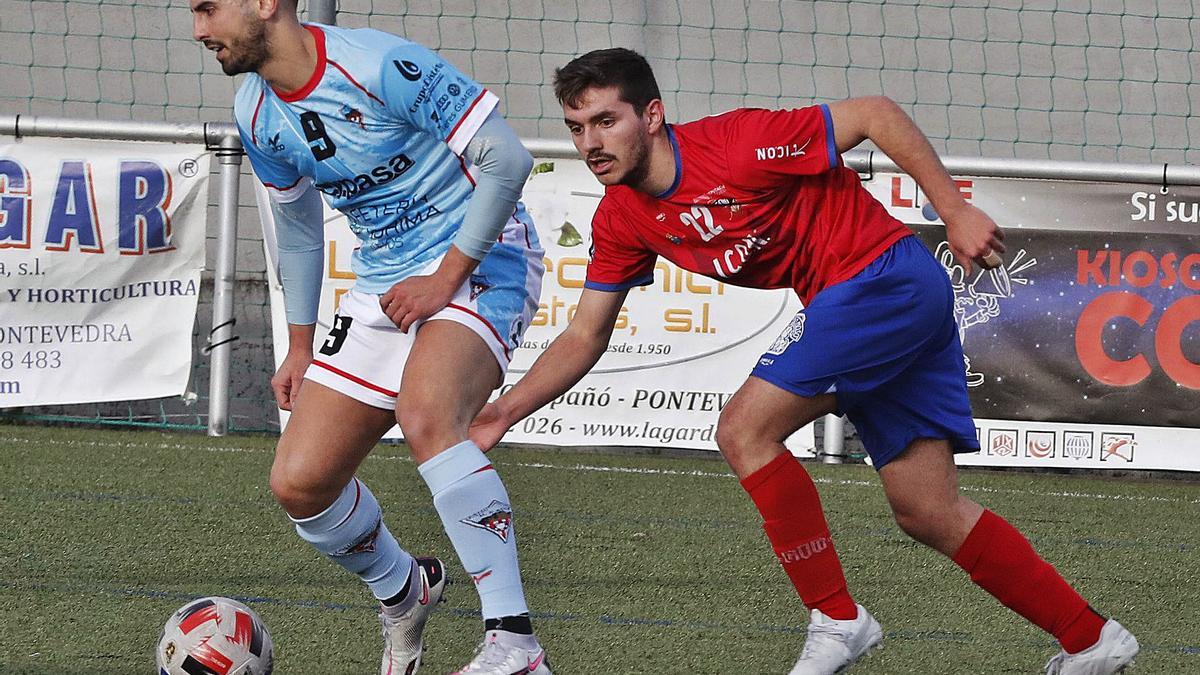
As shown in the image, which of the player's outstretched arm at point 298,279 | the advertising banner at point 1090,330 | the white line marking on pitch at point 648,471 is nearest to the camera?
the player's outstretched arm at point 298,279

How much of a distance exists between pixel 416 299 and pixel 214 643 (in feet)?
2.68

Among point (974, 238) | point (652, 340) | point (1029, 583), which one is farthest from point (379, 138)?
point (652, 340)

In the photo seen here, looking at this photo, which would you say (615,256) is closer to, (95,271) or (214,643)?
(214,643)

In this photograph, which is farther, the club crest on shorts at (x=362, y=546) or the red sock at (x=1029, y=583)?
the club crest on shorts at (x=362, y=546)

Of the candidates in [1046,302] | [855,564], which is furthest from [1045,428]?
[855,564]

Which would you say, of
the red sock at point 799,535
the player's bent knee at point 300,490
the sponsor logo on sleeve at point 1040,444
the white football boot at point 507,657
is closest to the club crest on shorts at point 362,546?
the player's bent knee at point 300,490

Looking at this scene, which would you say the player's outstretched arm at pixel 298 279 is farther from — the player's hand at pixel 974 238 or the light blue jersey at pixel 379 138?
the player's hand at pixel 974 238

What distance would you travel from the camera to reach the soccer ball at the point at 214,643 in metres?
3.23

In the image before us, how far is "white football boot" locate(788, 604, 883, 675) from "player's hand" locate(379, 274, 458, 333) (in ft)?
3.32

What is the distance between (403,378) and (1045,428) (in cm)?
461

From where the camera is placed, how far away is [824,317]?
3303 millimetres

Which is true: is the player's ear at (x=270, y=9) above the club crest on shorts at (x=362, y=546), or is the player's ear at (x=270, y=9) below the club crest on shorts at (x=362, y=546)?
above

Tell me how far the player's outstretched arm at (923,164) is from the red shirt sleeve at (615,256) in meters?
0.54

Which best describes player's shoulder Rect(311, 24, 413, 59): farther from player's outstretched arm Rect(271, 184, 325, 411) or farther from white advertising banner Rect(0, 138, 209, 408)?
white advertising banner Rect(0, 138, 209, 408)
